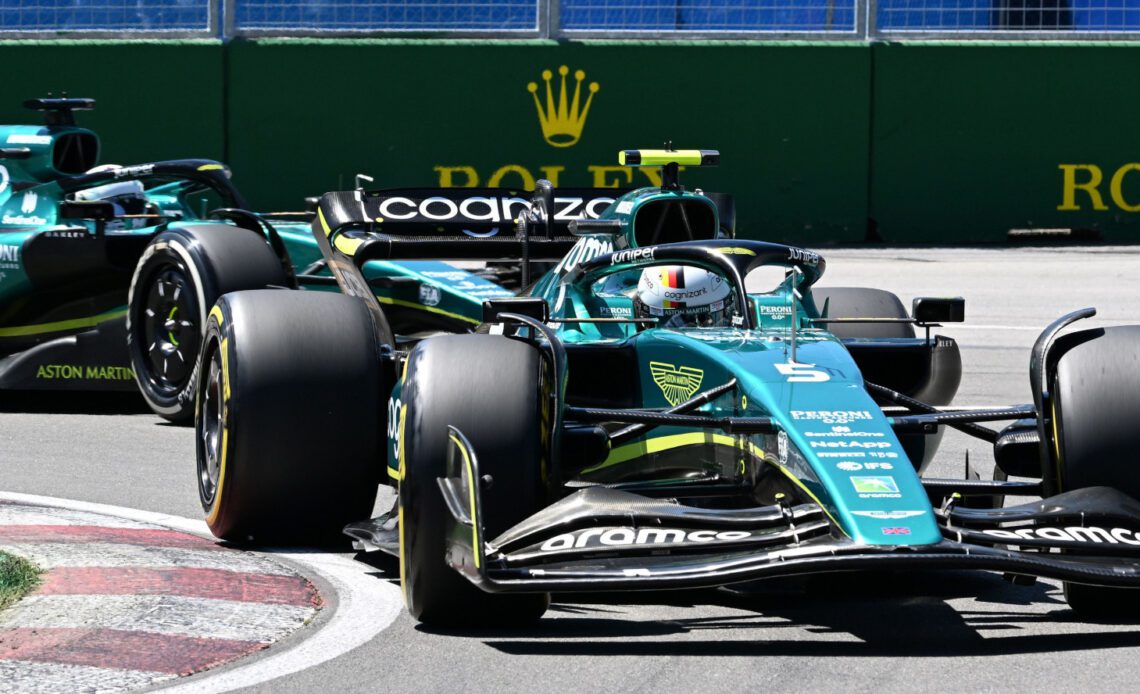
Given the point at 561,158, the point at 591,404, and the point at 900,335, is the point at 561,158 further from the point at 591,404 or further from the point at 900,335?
the point at 591,404

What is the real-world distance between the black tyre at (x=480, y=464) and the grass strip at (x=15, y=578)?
47.2 inches

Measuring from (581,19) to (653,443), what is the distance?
1467cm

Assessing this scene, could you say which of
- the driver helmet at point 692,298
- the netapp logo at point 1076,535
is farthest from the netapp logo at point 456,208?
the netapp logo at point 1076,535

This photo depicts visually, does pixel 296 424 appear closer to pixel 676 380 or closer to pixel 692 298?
pixel 676 380

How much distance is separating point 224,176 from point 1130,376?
6.52 metres

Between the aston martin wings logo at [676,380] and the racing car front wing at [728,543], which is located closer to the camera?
the racing car front wing at [728,543]

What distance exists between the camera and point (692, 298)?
728cm

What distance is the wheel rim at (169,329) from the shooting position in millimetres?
9926

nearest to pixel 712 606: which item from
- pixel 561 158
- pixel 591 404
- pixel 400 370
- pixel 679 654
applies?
pixel 679 654

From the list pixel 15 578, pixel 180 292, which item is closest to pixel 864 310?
pixel 180 292

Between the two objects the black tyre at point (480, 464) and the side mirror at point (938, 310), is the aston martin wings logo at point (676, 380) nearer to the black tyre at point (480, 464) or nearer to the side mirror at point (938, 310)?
the black tyre at point (480, 464)

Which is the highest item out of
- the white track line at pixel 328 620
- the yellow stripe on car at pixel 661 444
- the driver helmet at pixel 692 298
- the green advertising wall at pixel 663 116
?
the green advertising wall at pixel 663 116

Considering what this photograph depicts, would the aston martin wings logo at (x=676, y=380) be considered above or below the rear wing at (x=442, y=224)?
below

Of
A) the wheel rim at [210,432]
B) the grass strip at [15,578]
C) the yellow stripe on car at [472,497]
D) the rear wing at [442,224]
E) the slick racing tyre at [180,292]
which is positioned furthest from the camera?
the slick racing tyre at [180,292]
